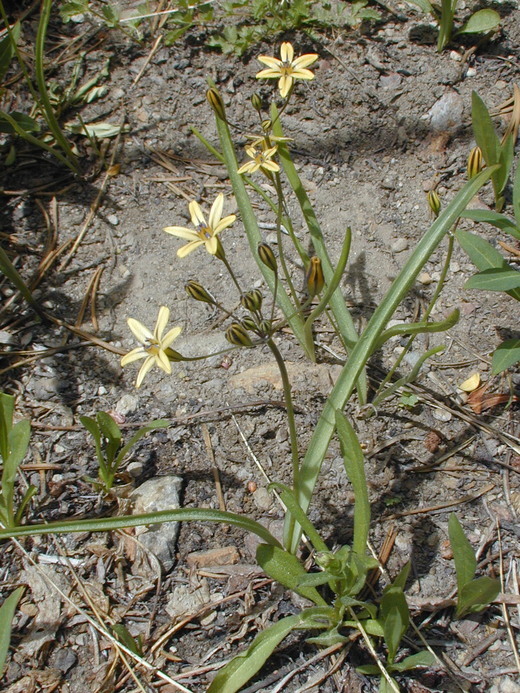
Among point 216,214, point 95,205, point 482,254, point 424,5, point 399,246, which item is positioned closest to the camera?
point 216,214

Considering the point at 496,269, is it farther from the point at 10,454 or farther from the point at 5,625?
the point at 5,625

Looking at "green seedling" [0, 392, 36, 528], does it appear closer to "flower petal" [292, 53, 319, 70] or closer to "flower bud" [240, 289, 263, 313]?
"flower bud" [240, 289, 263, 313]

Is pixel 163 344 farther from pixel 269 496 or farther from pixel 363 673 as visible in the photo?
pixel 363 673

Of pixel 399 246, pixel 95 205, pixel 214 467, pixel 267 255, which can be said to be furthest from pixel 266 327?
pixel 95 205

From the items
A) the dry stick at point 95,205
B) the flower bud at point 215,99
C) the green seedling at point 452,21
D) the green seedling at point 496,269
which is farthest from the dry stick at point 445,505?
the green seedling at point 452,21

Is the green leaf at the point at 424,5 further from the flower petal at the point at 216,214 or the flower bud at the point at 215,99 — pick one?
the flower petal at the point at 216,214

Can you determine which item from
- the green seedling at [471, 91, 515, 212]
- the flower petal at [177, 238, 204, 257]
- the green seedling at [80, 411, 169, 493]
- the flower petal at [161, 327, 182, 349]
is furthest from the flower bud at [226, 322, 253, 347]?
the green seedling at [471, 91, 515, 212]
